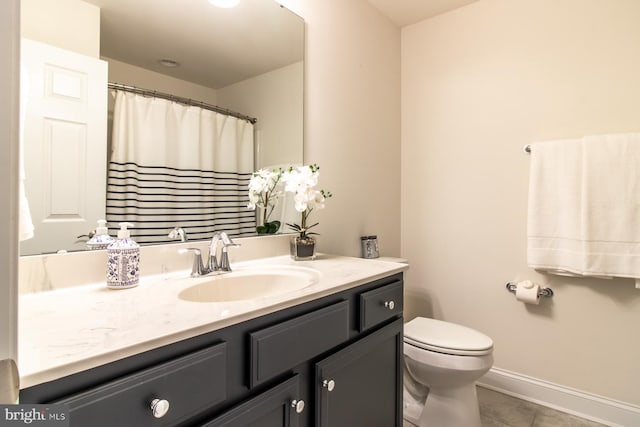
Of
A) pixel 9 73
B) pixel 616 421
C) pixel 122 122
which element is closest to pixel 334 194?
pixel 122 122

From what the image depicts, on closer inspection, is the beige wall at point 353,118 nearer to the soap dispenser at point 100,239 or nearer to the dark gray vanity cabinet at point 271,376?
the dark gray vanity cabinet at point 271,376

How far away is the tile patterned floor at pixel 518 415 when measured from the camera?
1.73 metres

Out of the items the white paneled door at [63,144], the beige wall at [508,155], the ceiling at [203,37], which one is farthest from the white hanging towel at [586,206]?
the white paneled door at [63,144]

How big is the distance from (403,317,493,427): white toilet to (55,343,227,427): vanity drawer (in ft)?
3.72

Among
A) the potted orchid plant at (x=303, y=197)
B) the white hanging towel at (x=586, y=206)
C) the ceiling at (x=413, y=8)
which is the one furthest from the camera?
the ceiling at (x=413, y=8)

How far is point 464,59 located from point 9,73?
2.35 metres

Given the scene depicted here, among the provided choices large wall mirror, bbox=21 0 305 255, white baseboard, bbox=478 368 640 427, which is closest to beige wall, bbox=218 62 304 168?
large wall mirror, bbox=21 0 305 255

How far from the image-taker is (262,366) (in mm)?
812

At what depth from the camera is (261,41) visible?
1578 mm

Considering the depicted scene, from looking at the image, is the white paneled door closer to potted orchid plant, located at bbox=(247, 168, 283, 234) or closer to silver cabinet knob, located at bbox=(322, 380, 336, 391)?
potted orchid plant, located at bbox=(247, 168, 283, 234)

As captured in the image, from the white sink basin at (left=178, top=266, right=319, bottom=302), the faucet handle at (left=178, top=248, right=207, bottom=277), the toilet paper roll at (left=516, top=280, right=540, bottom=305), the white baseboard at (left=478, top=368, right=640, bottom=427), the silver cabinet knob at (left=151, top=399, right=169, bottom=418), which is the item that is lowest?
the white baseboard at (left=478, top=368, right=640, bottom=427)

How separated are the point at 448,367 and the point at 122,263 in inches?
54.1

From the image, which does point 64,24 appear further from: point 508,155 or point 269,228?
point 508,155

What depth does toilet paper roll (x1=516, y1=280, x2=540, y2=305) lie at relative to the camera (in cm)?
186
